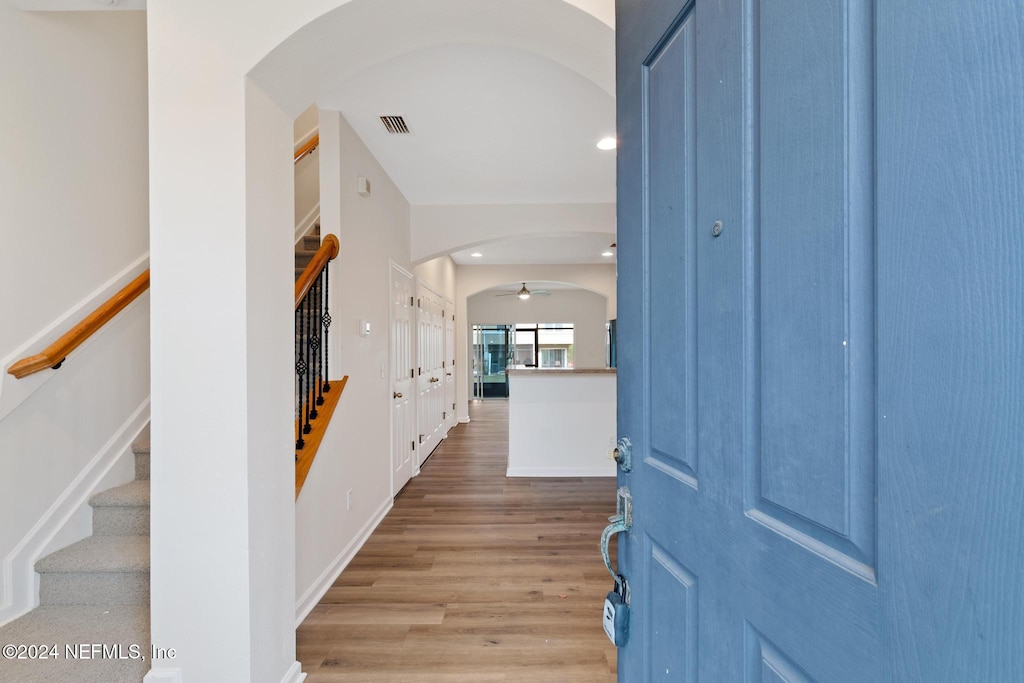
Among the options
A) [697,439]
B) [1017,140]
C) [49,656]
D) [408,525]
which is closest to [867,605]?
→ [697,439]

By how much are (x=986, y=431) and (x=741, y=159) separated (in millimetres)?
430

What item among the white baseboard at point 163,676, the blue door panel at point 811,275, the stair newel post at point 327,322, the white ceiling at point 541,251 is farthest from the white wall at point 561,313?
the blue door panel at point 811,275

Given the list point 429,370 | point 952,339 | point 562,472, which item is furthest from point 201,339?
point 429,370

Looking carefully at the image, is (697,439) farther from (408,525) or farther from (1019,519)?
(408,525)

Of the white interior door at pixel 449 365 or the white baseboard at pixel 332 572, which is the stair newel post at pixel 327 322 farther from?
the white interior door at pixel 449 365

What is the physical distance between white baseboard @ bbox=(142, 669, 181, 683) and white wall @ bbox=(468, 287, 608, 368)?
27.4ft

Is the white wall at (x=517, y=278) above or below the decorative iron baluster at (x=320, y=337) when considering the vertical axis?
above

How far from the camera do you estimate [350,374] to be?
115 inches

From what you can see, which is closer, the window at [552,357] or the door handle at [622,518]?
the door handle at [622,518]

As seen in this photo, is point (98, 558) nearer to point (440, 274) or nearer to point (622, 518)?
point (622, 518)

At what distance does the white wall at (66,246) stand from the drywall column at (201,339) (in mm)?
982

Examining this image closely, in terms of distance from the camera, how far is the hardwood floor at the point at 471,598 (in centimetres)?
190

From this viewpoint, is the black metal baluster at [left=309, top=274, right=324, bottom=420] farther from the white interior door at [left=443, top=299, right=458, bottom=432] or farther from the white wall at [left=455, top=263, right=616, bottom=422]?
the white wall at [left=455, top=263, right=616, bottom=422]

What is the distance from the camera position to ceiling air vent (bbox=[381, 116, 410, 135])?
2.90 meters
